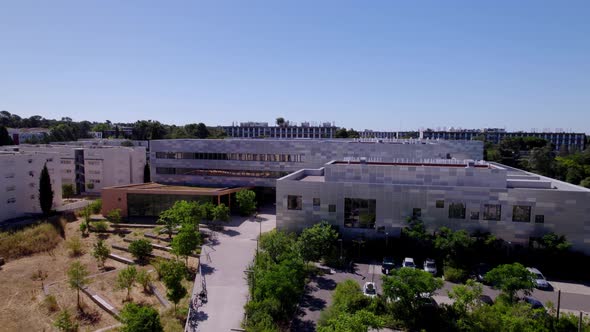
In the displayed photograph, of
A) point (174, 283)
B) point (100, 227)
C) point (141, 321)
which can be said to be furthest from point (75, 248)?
point (141, 321)

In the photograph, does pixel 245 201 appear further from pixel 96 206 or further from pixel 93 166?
pixel 93 166

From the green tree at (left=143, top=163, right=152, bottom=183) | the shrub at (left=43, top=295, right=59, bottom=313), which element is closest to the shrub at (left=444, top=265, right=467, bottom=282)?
the shrub at (left=43, top=295, right=59, bottom=313)

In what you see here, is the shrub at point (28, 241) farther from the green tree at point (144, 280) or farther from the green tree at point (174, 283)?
the green tree at point (174, 283)

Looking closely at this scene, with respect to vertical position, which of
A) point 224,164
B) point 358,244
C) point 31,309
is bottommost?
point 31,309

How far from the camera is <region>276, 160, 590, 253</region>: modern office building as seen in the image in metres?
29.3

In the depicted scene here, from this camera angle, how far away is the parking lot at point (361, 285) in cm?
2175

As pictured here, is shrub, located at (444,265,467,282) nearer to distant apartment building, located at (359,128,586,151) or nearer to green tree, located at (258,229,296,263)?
green tree, located at (258,229,296,263)

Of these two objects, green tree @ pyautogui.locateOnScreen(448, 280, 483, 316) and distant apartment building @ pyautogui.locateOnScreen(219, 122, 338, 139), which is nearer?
green tree @ pyautogui.locateOnScreen(448, 280, 483, 316)

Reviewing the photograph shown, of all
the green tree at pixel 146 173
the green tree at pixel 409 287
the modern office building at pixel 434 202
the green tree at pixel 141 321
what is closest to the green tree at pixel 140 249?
the modern office building at pixel 434 202

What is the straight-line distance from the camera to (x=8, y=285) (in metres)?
26.5

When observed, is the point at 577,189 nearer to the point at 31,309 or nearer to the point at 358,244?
the point at 358,244

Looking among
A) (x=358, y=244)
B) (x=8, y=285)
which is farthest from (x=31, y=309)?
(x=358, y=244)

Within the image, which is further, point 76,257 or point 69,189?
point 69,189

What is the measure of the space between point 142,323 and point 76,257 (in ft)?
62.3
